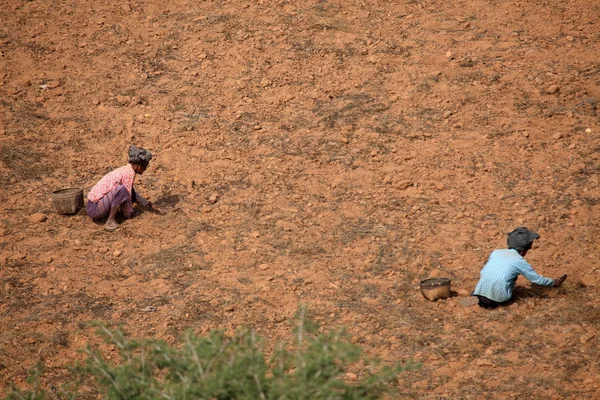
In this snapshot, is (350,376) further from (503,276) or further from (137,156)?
(137,156)

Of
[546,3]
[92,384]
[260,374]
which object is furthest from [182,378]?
[546,3]

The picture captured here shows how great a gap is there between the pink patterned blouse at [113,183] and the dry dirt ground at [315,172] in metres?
0.35

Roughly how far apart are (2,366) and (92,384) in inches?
30.2

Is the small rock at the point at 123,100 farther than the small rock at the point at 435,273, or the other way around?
the small rock at the point at 123,100

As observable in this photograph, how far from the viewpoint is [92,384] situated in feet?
18.7

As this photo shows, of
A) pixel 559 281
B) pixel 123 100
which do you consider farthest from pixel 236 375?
pixel 123 100

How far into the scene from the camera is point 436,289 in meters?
6.34

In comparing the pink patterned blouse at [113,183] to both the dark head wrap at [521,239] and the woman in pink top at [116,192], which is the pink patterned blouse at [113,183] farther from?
the dark head wrap at [521,239]

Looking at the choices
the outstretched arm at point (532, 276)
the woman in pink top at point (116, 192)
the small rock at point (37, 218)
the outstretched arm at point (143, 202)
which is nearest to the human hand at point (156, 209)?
the outstretched arm at point (143, 202)

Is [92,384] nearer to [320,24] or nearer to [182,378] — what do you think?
[182,378]

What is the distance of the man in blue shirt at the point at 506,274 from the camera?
617 cm

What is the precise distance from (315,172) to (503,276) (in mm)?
2876

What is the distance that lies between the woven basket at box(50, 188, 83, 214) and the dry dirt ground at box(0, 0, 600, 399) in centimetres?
13

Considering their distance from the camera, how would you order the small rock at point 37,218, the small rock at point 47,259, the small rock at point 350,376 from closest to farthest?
the small rock at point 350,376, the small rock at point 47,259, the small rock at point 37,218
